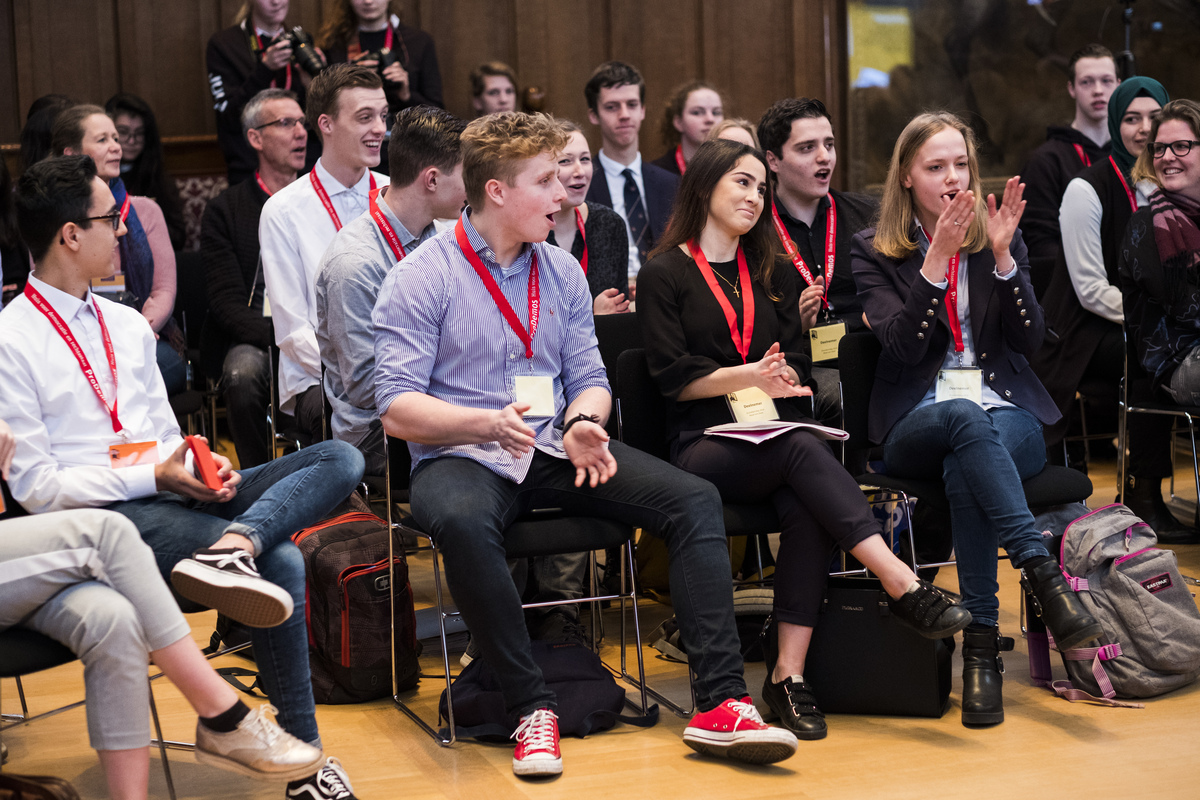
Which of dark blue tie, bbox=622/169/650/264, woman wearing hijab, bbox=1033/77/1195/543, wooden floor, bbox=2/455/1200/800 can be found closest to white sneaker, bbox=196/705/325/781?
wooden floor, bbox=2/455/1200/800

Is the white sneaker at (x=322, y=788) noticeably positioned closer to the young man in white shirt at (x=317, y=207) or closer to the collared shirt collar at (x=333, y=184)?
the young man in white shirt at (x=317, y=207)

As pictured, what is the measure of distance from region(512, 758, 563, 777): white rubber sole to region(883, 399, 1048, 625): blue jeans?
1084 mm

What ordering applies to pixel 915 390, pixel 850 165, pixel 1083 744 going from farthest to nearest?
pixel 850 165, pixel 915 390, pixel 1083 744

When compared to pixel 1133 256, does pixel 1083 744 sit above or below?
below

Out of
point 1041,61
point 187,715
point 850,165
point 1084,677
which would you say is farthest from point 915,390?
point 1041,61

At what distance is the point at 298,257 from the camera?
12.4ft

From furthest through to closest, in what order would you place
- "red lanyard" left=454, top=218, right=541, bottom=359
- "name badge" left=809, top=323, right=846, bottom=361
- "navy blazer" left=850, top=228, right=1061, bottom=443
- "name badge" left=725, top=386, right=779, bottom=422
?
1. "name badge" left=809, top=323, right=846, bottom=361
2. "navy blazer" left=850, top=228, right=1061, bottom=443
3. "name badge" left=725, top=386, right=779, bottom=422
4. "red lanyard" left=454, top=218, right=541, bottom=359

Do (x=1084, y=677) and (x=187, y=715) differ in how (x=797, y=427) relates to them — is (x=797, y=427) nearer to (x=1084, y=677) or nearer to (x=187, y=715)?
(x=1084, y=677)

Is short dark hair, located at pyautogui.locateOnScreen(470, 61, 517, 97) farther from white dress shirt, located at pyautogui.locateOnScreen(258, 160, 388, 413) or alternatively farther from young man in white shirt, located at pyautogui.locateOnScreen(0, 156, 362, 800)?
young man in white shirt, located at pyautogui.locateOnScreen(0, 156, 362, 800)

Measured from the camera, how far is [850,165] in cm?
712

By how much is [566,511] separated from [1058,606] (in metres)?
1.14

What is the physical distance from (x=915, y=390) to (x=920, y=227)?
0.48 m

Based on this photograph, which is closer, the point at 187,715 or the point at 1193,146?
the point at 187,715

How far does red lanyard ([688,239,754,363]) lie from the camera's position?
302 centimetres
